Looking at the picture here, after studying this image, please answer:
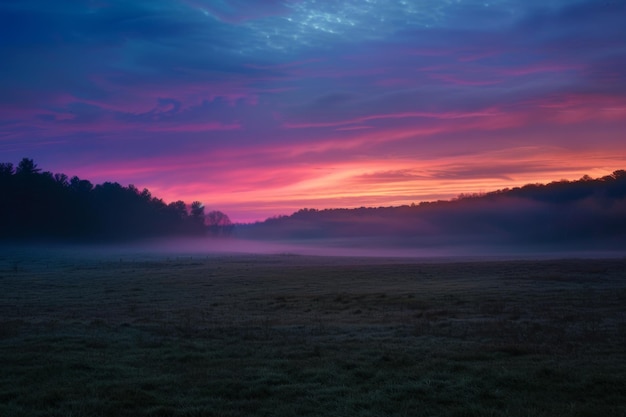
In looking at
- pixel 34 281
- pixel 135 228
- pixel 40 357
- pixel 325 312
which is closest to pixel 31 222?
pixel 135 228

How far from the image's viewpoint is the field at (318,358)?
11.7 m

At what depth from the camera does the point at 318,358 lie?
16609 mm

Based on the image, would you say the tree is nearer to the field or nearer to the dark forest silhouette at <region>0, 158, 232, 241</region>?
the dark forest silhouette at <region>0, 158, 232, 241</region>

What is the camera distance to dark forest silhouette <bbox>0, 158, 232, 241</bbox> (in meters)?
130

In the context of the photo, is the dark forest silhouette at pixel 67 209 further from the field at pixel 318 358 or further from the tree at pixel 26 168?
the field at pixel 318 358

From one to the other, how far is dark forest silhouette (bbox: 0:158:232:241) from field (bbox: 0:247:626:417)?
352ft

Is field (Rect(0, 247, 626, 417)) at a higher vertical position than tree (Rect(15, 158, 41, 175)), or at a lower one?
lower

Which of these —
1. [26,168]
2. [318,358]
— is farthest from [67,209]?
[318,358]

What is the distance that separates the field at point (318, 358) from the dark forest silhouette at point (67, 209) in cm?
10743

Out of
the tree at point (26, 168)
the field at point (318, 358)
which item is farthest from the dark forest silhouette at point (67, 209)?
the field at point (318, 358)

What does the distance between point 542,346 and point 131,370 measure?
13571mm

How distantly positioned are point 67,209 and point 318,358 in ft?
460

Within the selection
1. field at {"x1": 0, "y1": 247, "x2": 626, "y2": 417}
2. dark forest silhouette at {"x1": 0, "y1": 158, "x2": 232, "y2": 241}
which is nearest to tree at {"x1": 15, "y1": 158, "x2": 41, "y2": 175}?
dark forest silhouette at {"x1": 0, "y1": 158, "x2": 232, "y2": 241}

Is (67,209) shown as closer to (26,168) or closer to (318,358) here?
(26,168)
